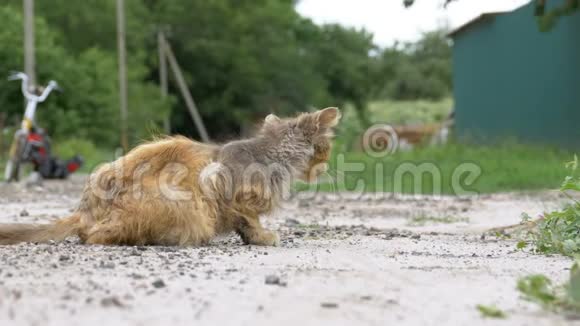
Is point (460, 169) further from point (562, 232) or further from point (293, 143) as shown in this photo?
point (293, 143)

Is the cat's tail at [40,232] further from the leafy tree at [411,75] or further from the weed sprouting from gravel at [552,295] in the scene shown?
the leafy tree at [411,75]

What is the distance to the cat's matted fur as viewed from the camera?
6035mm

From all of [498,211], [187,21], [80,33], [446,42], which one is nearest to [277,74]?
[187,21]

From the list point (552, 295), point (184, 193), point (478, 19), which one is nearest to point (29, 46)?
point (478, 19)

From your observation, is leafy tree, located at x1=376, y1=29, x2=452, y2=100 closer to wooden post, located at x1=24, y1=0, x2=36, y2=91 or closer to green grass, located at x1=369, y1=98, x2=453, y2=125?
green grass, located at x1=369, y1=98, x2=453, y2=125

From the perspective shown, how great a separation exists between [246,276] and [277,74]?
43.9 metres

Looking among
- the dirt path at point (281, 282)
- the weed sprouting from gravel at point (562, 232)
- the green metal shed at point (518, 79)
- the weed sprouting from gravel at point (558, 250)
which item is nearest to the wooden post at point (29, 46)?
the green metal shed at point (518, 79)

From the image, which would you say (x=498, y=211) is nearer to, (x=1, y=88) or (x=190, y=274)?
(x=190, y=274)

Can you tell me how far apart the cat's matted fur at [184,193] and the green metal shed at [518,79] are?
13.0 meters

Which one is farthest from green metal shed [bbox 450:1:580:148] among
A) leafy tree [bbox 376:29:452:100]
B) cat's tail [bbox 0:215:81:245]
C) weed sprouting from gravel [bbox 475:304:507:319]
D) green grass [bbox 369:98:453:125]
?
leafy tree [bbox 376:29:452:100]

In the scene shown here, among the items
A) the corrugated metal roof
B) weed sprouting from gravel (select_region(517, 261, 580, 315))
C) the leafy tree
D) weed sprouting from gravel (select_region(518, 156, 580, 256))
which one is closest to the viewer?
weed sprouting from gravel (select_region(517, 261, 580, 315))

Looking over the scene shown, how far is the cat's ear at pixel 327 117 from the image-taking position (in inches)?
266

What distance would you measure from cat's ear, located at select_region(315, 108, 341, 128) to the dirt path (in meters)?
0.87

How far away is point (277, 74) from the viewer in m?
48.3
